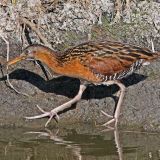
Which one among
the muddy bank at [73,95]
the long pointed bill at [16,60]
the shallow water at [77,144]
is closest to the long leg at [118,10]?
the muddy bank at [73,95]

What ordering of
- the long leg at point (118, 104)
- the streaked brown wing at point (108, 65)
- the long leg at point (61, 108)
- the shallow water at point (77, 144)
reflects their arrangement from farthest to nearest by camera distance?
the long leg at point (61, 108) < the long leg at point (118, 104) < the streaked brown wing at point (108, 65) < the shallow water at point (77, 144)

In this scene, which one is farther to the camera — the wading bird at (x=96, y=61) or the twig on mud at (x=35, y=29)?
the twig on mud at (x=35, y=29)

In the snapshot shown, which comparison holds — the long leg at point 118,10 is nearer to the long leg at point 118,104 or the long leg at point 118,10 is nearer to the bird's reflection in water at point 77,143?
the long leg at point 118,104

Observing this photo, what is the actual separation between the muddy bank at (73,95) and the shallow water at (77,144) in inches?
9.9

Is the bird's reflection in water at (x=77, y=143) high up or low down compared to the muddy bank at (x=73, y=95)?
down

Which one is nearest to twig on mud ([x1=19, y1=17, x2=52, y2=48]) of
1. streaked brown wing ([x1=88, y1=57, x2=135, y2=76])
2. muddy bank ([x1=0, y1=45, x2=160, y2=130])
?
muddy bank ([x1=0, y1=45, x2=160, y2=130])

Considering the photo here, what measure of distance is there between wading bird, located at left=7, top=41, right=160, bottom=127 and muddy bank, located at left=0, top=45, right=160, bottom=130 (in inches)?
7.4

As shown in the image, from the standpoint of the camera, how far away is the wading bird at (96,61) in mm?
8836

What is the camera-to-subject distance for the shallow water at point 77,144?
795 cm

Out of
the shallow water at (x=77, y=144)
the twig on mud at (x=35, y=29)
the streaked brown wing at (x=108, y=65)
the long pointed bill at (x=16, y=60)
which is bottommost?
the shallow water at (x=77, y=144)

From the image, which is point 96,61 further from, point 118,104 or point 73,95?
point 73,95

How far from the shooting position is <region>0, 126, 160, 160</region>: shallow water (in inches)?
313

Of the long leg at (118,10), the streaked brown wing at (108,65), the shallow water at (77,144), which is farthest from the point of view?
the long leg at (118,10)

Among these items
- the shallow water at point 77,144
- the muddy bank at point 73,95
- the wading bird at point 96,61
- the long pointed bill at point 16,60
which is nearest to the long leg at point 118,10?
the muddy bank at point 73,95
